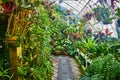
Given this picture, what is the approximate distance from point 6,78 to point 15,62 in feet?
0.85

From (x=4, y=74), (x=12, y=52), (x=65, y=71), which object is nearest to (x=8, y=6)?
(x=12, y=52)

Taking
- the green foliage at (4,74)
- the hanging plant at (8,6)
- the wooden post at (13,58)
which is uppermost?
the hanging plant at (8,6)

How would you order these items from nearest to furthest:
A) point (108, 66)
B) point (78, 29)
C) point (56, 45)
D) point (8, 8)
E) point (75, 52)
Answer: point (8, 8) < point (108, 66) < point (75, 52) < point (56, 45) < point (78, 29)

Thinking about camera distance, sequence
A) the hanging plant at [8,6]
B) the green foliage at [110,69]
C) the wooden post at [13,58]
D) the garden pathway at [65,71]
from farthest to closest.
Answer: the garden pathway at [65,71]
the green foliage at [110,69]
the wooden post at [13,58]
the hanging plant at [8,6]

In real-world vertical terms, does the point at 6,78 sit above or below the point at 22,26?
below

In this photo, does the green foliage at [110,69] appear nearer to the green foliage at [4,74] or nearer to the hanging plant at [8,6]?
the green foliage at [4,74]

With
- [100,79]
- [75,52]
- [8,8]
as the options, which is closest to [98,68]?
[100,79]

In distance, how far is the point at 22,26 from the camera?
4078 mm

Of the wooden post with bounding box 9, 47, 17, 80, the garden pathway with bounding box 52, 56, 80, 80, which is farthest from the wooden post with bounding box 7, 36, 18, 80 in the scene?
the garden pathway with bounding box 52, 56, 80, 80

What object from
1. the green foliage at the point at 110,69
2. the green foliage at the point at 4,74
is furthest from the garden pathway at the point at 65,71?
the green foliage at the point at 4,74

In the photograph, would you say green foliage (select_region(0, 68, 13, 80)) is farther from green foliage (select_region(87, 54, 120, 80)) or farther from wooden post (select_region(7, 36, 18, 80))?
green foliage (select_region(87, 54, 120, 80))

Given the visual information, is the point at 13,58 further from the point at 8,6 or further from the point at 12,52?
the point at 8,6

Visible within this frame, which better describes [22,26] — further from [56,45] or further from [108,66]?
[56,45]

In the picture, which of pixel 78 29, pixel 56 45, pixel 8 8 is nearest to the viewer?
pixel 8 8
